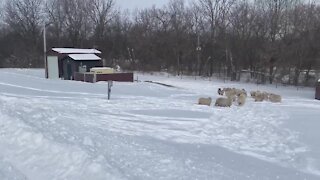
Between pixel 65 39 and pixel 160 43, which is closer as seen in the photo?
pixel 160 43

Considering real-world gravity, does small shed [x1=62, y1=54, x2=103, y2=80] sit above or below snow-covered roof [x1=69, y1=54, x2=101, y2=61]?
below

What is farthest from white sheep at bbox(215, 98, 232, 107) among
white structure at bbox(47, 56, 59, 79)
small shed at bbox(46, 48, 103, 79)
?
white structure at bbox(47, 56, 59, 79)

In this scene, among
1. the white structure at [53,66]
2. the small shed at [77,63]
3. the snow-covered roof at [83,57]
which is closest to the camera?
the small shed at [77,63]

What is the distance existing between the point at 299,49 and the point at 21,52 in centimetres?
5722

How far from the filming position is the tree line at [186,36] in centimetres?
5478

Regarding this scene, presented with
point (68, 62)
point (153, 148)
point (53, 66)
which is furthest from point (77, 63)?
point (153, 148)

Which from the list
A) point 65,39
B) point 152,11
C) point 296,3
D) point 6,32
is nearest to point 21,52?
point 65,39

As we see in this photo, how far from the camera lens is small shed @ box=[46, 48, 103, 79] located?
167 feet

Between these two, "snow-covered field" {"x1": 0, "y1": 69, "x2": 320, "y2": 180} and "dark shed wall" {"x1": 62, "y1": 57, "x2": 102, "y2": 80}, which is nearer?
"snow-covered field" {"x1": 0, "y1": 69, "x2": 320, "y2": 180}

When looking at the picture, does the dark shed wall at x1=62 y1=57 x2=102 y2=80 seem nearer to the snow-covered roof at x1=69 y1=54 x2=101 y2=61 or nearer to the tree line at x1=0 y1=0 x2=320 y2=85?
the snow-covered roof at x1=69 y1=54 x2=101 y2=61

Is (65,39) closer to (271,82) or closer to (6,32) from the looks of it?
(6,32)

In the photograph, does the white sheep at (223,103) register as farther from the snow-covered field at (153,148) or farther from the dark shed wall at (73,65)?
the dark shed wall at (73,65)

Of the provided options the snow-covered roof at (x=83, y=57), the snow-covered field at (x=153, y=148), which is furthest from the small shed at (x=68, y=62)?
the snow-covered field at (x=153, y=148)

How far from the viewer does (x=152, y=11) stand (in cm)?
8625
